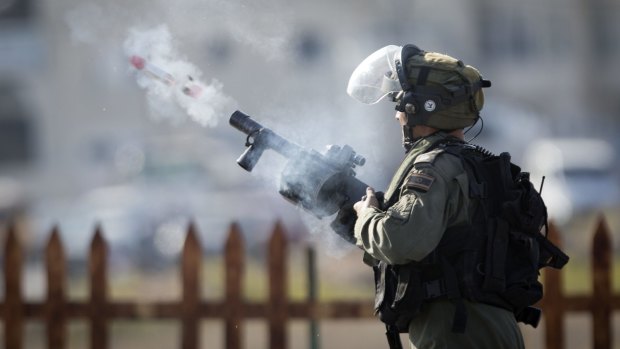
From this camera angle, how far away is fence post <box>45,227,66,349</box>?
6500 mm

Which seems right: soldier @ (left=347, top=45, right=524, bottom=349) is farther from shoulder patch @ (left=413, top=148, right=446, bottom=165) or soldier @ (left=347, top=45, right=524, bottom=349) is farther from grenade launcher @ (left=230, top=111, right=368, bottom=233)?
grenade launcher @ (left=230, top=111, right=368, bottom=233)

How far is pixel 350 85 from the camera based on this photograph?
4.14 metres

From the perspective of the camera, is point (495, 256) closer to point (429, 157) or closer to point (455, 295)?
point (455, 295)

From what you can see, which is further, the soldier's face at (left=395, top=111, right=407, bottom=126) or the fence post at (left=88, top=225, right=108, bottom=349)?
the fence post at (left=88, top=225, right=108, bottom=349)

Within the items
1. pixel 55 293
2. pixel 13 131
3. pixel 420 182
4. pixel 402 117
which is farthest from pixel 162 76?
pixel 13 131

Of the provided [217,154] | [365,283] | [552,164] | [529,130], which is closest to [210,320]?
[365,283]

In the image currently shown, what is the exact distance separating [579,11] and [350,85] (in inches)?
1308

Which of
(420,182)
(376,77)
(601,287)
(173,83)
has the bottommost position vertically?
(420,182)

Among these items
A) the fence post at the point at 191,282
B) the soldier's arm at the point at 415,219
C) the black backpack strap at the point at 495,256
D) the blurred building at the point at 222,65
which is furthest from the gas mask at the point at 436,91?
the blurred building at the point at 222,65

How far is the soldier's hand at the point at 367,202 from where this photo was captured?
380 centimetres

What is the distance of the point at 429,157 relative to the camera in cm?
367

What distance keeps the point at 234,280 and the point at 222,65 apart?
539 inches

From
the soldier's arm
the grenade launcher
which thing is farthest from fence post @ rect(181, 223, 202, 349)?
the soldier's arm

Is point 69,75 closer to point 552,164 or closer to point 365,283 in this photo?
point 552,164
